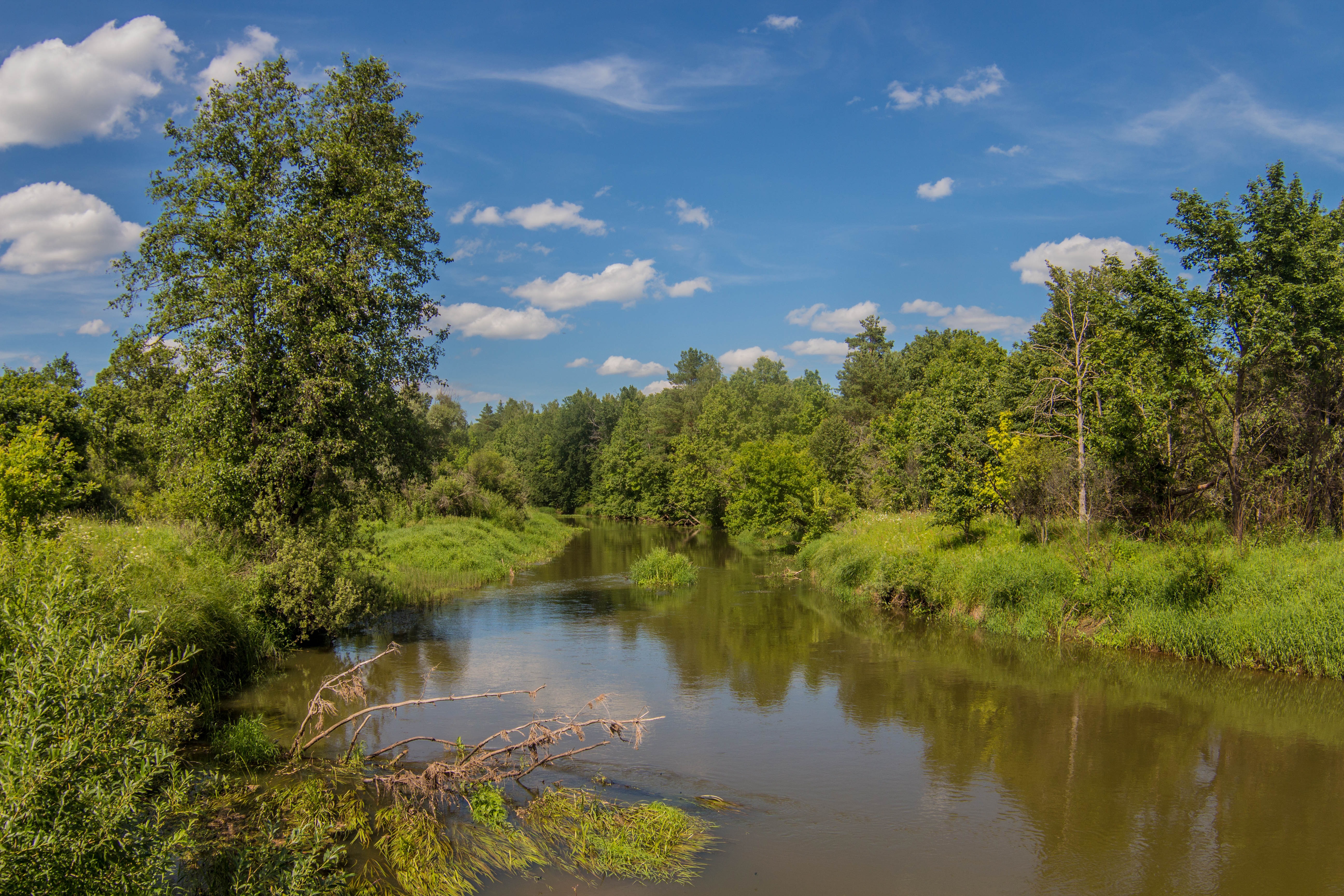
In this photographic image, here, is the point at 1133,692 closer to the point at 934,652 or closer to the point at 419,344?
the point at 934,652

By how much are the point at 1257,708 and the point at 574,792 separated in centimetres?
1311

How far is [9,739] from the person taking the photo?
189 inches

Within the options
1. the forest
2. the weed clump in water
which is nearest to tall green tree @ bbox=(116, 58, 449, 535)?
the forest

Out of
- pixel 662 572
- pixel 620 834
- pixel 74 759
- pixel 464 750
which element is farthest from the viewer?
pixel 662 572

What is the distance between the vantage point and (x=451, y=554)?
3194 cm

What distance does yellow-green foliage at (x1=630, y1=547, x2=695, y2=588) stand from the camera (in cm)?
2980

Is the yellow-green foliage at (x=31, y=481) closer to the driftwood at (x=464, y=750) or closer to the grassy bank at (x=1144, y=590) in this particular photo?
the driftwood at (x=464, y=750)

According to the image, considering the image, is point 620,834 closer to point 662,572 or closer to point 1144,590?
point 1144,590

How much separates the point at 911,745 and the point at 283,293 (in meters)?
→ 16.7

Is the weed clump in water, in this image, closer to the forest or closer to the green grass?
the forest

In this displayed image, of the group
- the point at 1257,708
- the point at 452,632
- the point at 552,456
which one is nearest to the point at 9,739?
the point at 452,632

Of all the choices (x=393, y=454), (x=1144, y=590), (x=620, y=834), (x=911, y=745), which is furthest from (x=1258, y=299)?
(x=393, y=454)

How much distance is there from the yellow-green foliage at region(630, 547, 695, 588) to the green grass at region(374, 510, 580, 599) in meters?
5.34

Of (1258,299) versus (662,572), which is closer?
(1258,299)
